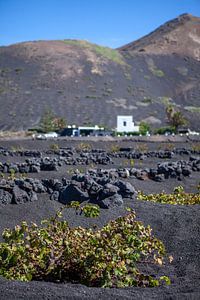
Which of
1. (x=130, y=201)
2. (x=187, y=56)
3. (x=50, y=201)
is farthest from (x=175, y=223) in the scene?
(x=187, y=56)

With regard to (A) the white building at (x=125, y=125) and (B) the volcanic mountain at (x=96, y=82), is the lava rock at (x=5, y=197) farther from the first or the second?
(B) the volcanic mountain at (x=96, y=82)

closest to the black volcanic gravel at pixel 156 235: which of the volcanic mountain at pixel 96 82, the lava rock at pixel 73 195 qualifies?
the lava rock at pixel 73 195

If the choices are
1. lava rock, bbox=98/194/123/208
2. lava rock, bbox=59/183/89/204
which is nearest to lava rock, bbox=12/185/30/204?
lava rock, bbox=59/183/89/204

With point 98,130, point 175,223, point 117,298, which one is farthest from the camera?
point 98,130

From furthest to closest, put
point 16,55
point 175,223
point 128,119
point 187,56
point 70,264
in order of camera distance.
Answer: point 187,56 < point 16,55 < point 128,119 < point 175,223 < point 70,264

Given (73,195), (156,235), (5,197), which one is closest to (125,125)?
(73,195)

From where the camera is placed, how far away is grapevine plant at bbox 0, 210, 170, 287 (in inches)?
263

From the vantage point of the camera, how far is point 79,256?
704 cm

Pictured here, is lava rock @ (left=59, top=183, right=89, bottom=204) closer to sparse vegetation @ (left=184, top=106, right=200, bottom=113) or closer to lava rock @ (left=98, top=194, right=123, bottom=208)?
lava rock @ (left=98, top=194, right=123, bottom=208)

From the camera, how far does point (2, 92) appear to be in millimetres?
83125

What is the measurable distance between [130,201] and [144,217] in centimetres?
130

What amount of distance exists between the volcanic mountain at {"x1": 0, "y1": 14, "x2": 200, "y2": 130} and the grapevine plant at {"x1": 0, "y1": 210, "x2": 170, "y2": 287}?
204 ft

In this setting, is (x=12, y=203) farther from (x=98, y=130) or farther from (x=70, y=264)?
(x=98, y=130)

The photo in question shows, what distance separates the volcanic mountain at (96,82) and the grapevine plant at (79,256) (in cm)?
6206
